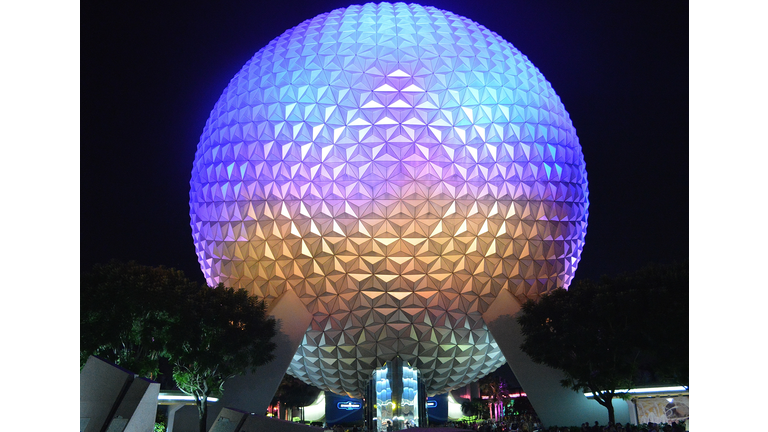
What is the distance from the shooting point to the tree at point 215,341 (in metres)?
27.5

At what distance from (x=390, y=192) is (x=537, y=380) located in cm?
1100

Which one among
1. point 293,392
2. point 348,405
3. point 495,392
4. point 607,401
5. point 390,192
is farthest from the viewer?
point 495,392

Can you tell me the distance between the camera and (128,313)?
26.2 m

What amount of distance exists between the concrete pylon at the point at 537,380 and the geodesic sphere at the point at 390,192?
68 cm

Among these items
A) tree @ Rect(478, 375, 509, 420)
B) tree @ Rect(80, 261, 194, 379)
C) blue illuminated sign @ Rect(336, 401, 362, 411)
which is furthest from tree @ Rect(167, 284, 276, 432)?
tree @ Rect(478, 375, 509, 420)

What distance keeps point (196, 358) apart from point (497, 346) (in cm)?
1393

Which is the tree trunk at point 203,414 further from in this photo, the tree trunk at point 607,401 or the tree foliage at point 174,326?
the tree trunk at point 607,401

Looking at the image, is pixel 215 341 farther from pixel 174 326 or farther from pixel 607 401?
pixel 607 401

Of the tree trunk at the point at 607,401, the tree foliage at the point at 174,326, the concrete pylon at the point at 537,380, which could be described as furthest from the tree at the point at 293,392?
the tree trunk at the point at 607,401

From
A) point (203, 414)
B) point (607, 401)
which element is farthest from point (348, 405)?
point (607, 401)

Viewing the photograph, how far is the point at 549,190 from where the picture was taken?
30.8m

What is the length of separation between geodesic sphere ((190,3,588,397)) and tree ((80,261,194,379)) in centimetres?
463

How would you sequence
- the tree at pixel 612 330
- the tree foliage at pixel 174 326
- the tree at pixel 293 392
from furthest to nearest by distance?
the tree at pixel 293 392 < the tree at pixel 612 330 < the tree foliage at pixel 174 326

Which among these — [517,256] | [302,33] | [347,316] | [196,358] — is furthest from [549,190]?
[196,358]
